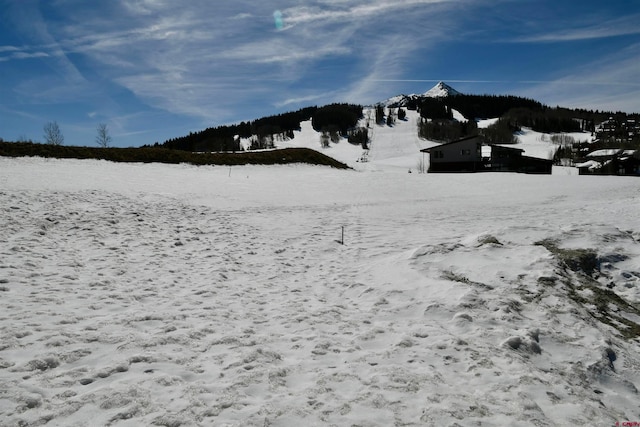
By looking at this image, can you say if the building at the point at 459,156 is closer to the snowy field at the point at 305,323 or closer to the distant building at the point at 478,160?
the distant building at the point at 478,160

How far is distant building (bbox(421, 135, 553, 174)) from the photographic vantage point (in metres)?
67.3

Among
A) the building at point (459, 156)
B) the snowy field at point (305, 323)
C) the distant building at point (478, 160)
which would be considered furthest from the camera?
the distant building at point (478, 160)

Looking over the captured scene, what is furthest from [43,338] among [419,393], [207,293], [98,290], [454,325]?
[454,325]

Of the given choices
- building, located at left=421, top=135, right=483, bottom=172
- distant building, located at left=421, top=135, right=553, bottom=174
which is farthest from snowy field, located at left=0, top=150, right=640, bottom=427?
distant building, located at left=421, top=135, right=553, bottom=174

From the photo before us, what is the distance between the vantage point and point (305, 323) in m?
6.31

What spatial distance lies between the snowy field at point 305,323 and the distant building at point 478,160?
187 feet

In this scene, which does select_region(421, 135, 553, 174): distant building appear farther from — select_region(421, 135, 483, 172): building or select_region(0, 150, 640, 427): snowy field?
select_region(0, 150, 640, 427): snowy field

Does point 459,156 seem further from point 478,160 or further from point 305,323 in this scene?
point 305,323

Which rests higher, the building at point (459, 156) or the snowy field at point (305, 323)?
the building at point (459, 156)

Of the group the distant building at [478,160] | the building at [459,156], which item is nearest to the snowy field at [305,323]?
the building at [459,156]

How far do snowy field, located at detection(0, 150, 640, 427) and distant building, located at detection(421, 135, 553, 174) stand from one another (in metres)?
57.0

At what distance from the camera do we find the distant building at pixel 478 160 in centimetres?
6731

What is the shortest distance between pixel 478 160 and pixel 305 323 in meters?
70.7

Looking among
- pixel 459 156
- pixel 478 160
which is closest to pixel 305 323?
pixel 459 156
